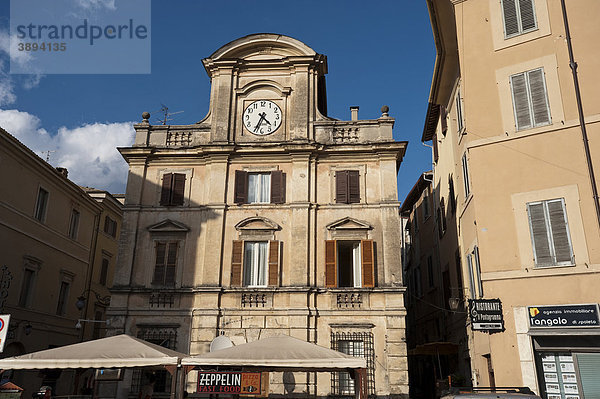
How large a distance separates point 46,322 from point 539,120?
975 inches

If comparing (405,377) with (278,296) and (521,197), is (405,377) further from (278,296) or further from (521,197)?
(521,197)

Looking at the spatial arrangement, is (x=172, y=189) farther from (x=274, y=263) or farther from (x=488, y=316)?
(x=488, y=316)

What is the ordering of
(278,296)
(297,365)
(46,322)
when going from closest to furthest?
(297,365), (278,296), (46,322)

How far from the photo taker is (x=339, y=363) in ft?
37.2

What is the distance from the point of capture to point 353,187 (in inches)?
800

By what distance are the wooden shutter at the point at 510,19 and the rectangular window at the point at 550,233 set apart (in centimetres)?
555

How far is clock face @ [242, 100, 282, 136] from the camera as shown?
21625mm

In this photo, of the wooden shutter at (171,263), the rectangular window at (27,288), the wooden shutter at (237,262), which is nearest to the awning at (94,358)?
the wooden shutter at (237,262)

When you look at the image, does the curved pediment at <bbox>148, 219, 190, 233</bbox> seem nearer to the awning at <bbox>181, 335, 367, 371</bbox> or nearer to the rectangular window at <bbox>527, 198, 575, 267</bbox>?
the awning at <bbox>181, 335, 367, 371</bbox>

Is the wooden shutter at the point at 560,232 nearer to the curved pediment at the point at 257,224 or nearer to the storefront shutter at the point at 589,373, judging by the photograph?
the storefront shutter at the point at 589,373

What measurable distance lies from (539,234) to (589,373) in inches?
143

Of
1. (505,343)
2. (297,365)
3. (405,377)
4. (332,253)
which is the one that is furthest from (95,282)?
(505,343)

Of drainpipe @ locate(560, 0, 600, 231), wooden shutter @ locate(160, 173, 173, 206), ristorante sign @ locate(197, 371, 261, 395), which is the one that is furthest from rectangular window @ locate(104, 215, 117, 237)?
drainpipe @ locate(560, 0, 600, 231)

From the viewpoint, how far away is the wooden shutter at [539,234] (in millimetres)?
13297
